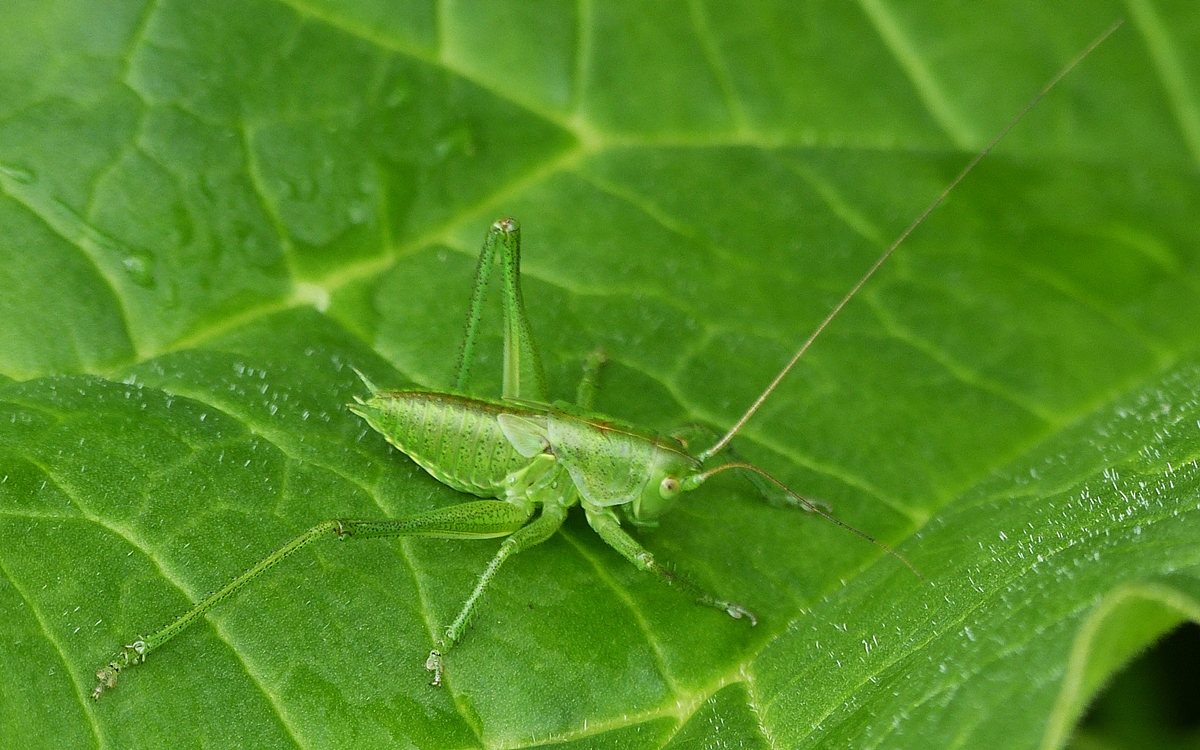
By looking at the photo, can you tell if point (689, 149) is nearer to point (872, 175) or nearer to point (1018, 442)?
point (872, 175)

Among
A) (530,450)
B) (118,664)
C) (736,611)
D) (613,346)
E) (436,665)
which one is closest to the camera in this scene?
(118,664)

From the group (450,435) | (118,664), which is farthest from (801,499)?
(118,664)

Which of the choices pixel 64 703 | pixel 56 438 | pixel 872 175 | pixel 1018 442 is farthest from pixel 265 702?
pixel 872 175

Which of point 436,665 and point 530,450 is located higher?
point 530,450

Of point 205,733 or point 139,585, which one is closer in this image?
point 205,733

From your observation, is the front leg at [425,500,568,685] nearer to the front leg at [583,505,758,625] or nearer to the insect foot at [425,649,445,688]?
the insect foot at [425,649,445,688]

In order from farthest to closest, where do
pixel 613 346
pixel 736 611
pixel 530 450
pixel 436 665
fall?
pixel 613 346 → pixel 530 450 → pixel 736 611 → pixel 436 665

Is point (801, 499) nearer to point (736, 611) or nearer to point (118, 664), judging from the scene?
point (736, 611)
